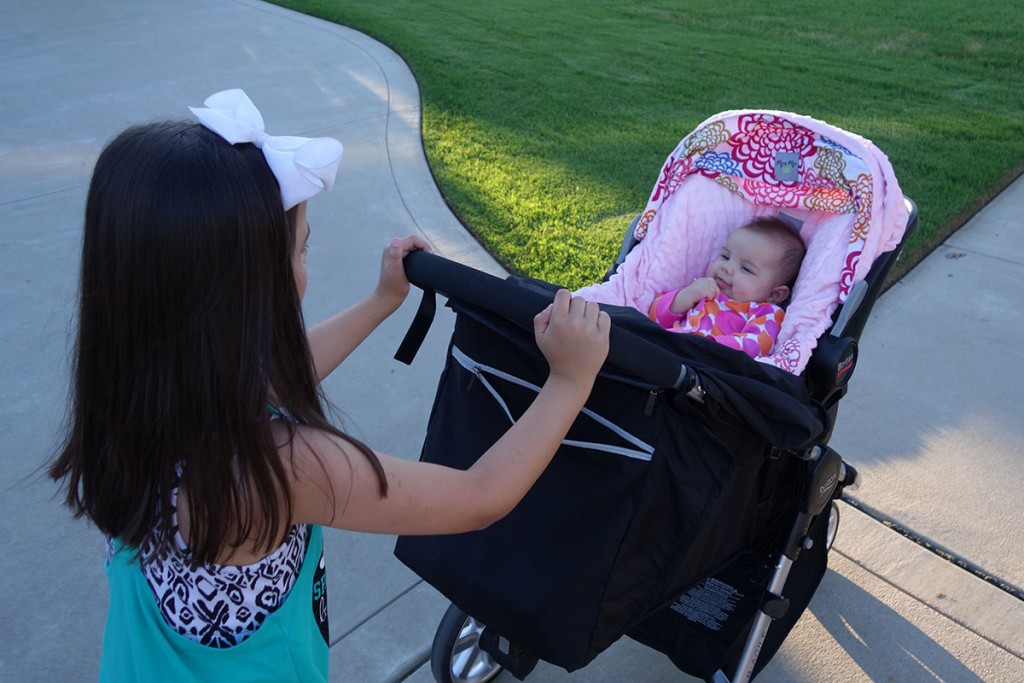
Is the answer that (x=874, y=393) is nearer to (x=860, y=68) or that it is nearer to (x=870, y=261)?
(x=870, y=261)

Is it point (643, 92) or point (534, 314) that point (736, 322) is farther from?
point (643, 92)

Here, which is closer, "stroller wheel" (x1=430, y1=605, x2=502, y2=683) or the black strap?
the black strap

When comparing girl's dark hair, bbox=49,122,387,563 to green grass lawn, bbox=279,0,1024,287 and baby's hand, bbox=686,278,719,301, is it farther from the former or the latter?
green grass lawn, bbox=279,0,1024,287

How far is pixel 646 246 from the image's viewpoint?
2744 millimetres

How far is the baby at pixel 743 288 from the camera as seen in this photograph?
2.44 metres

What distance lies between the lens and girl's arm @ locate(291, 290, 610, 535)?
4.43ft

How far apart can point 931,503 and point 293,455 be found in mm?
2338

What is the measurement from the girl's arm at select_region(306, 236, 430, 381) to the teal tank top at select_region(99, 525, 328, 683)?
1.48 ft

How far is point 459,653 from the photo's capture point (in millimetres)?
2227

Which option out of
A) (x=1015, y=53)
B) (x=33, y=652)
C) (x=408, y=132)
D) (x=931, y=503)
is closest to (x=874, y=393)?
(x=931, y=503)

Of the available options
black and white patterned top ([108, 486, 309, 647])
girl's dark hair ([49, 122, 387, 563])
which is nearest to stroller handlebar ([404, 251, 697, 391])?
girl's dark hair ([49, 122, 387, 563])

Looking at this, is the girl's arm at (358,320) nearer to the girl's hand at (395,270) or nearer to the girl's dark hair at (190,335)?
the girl's hand at (395,270)

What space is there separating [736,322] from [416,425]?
52.3 inches

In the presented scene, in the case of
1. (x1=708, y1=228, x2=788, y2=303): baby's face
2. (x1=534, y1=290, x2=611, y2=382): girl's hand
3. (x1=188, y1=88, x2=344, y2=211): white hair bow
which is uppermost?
(x1=188, y1=88, x2=344, y2=211): white hair bow
